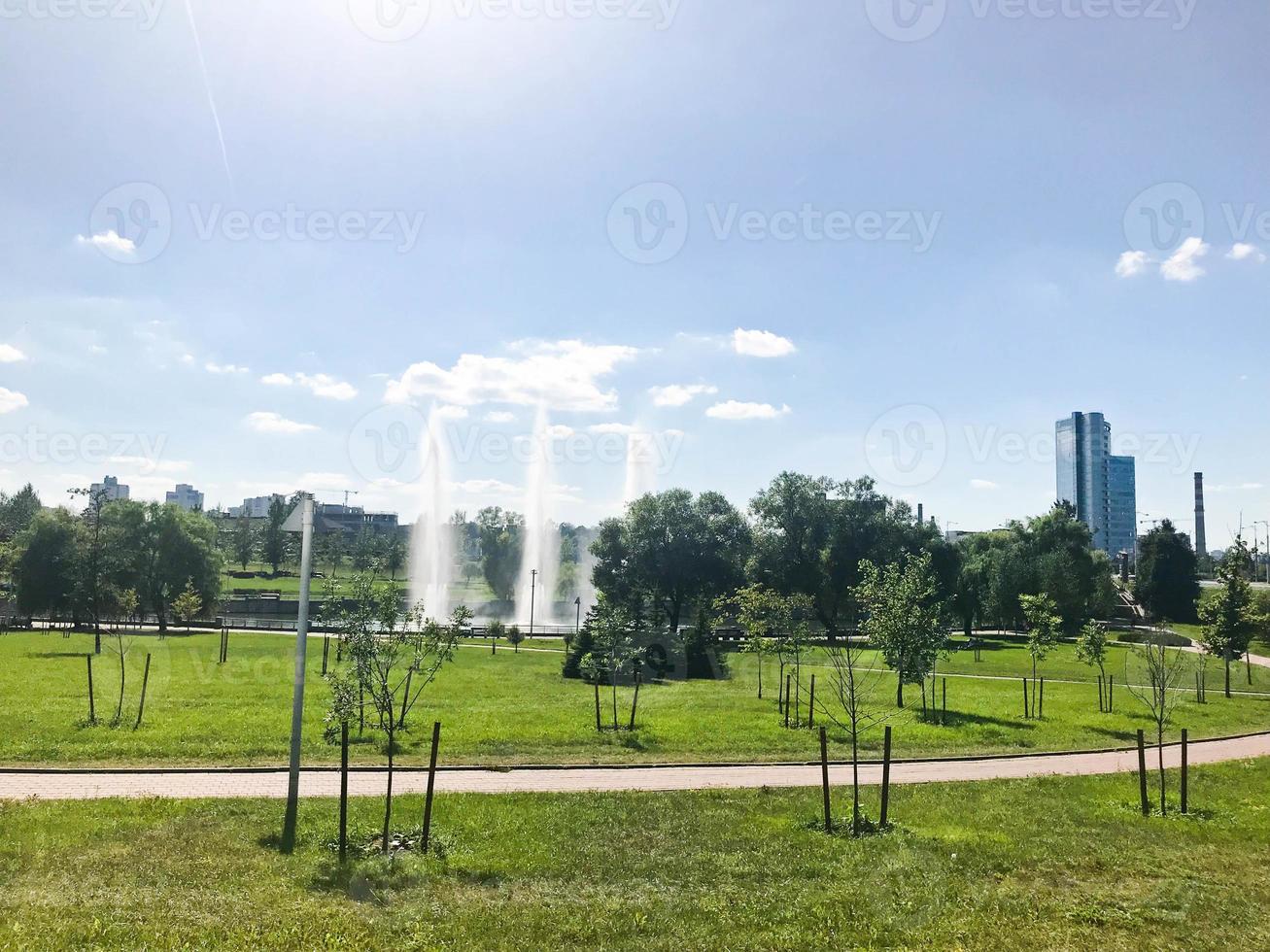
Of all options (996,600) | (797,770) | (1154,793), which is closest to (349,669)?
(797,770)

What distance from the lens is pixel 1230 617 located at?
133 ft

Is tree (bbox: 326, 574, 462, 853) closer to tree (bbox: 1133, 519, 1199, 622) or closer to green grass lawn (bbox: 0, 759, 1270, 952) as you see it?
green grass lawn (bbox: 0, 759, 1270, 952)

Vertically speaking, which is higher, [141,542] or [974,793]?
[141,542]

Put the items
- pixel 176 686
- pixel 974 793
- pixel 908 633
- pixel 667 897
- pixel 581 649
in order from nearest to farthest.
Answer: pixel 667 897 < pixel 974 793 < pixel 908 633 < pixel 176 686 < pixel 581 649

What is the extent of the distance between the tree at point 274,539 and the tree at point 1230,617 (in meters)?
105

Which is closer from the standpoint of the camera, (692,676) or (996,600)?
(692,676)

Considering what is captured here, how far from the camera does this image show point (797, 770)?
19469 mm

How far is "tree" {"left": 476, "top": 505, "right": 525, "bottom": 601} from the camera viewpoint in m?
106

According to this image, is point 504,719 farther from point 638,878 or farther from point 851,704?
point 638,878

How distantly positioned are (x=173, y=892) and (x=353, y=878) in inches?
86.4

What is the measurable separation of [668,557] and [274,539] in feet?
243

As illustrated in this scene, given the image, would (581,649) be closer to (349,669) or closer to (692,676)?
(692,676)

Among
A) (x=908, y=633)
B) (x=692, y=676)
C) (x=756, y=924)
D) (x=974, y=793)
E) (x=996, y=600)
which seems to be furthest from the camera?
(x=996, y=600)

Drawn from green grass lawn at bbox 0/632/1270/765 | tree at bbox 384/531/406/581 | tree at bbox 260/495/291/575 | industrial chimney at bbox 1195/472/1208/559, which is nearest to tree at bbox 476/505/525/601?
tree at bbox 384/531/406/581
